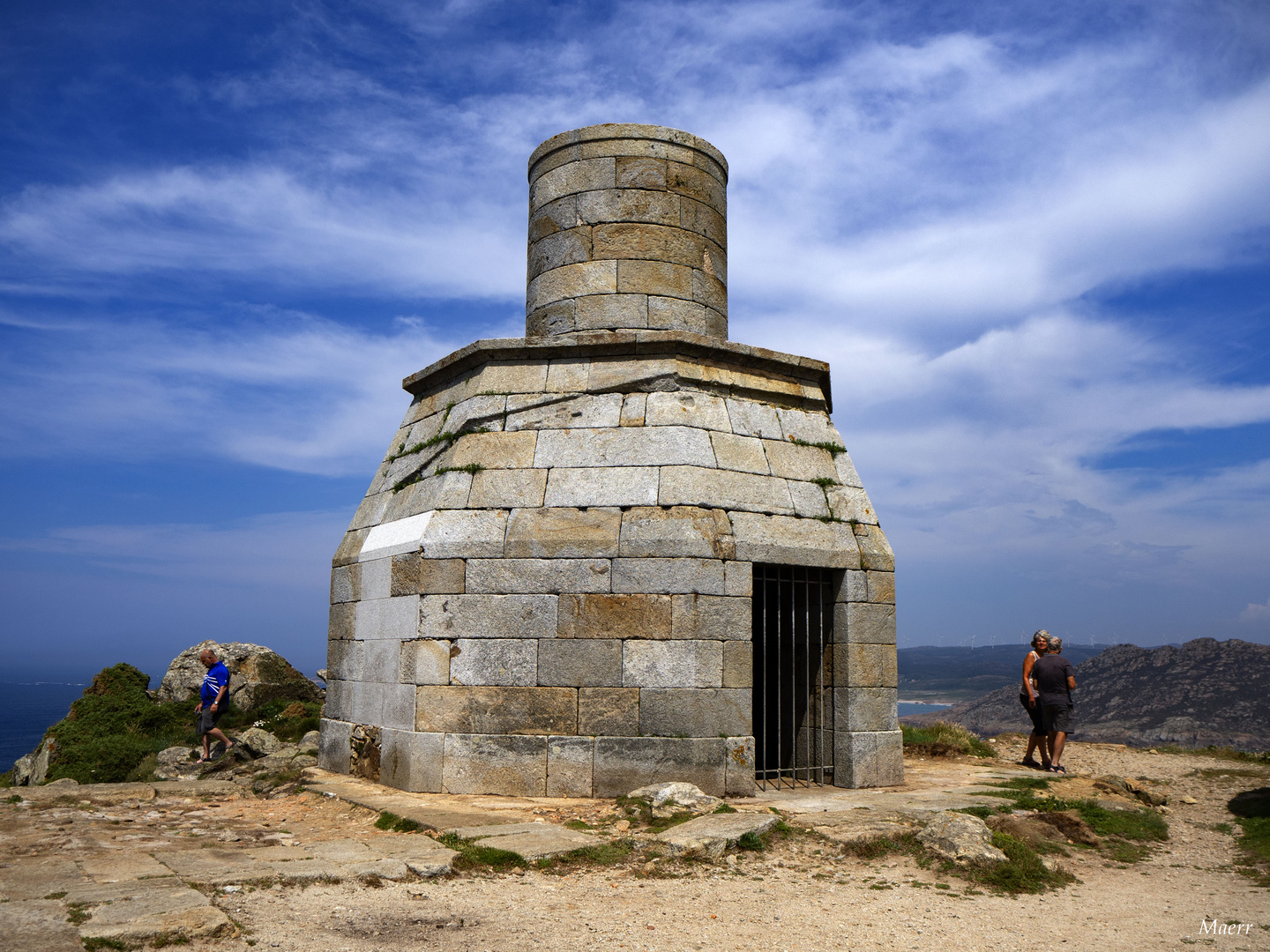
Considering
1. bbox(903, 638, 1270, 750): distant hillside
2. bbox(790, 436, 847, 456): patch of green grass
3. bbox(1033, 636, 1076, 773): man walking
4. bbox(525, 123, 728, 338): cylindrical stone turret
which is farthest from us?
bbox(903, 638, 1270, 750): distant hillside

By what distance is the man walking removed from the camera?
9.61 metres

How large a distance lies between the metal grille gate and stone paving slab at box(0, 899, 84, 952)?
5355 millimetres

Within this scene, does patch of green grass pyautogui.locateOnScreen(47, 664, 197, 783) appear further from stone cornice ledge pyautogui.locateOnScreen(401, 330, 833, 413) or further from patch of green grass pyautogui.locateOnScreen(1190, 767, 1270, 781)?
patch of green grass pyautogui.locateOnScreen(1190, 767, 1270, 781)

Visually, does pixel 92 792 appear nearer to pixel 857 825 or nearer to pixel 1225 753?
pixel 857 825

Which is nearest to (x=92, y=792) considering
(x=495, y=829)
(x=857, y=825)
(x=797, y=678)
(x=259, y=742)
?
(x=259, y=742)

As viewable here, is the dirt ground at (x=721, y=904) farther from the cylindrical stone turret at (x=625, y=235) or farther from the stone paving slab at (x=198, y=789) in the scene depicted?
the cylindrical stone turret at (x=625, y=235)

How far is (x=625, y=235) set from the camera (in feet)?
31.2

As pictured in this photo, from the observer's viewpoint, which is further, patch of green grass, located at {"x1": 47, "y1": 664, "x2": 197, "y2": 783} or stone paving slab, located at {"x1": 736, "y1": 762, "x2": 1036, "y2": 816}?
patch of green grass, located at {"x1": 47, "y1": 664, "x2": 197, "y2": 783}

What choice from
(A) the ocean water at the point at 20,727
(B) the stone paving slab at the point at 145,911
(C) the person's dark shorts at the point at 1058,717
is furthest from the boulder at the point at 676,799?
(A) the ocean water at the point at 20,727

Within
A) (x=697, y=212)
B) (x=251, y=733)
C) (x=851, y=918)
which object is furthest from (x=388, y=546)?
(x=851, y=918)

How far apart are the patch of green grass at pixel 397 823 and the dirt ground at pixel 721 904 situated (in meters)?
0.10

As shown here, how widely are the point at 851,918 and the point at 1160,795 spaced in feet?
17.4

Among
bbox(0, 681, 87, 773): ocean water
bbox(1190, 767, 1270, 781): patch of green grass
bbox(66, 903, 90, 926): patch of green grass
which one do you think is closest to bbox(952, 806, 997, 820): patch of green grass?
bbox(1190, 767, 1270, 781): patch of green grass

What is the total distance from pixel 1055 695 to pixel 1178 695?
1122 inches
